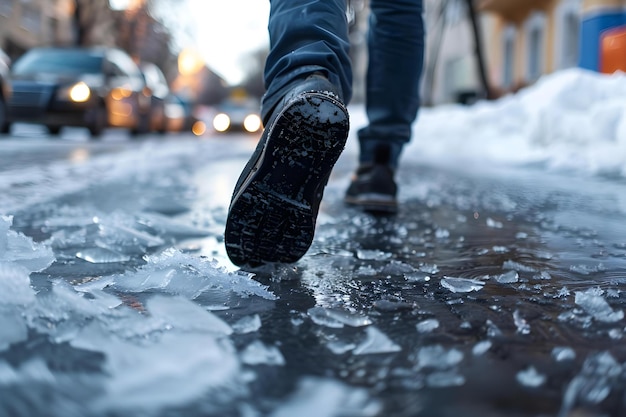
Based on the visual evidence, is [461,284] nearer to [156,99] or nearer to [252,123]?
[156,99]

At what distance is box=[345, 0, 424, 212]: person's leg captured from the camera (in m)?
2.48

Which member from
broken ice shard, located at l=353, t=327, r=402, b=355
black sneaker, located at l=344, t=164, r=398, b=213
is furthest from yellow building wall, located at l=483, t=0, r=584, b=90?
broken ice shard, located at l=353, t=327, r=402, b=355

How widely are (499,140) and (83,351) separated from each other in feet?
17.7

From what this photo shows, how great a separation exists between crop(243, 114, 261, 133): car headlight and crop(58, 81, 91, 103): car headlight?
10.6 m

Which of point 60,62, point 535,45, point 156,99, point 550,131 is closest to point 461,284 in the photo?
point 550,131

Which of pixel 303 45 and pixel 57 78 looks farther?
pixel 57 78

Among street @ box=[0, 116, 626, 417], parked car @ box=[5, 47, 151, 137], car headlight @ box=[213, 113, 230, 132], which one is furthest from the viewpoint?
car headlight @ box=[213, 113, 230, 132]

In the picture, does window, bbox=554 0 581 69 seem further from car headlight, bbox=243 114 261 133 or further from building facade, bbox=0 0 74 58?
building facade, bbox=0 0 74 58

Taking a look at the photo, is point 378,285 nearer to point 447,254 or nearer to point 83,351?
point 447,254

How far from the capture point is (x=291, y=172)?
141 cm

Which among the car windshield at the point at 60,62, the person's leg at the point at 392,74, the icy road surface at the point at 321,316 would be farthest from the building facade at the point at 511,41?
the icy road surface at the point at 321,316

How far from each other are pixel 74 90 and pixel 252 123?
441 inches

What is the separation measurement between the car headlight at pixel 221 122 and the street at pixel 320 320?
18.5 m

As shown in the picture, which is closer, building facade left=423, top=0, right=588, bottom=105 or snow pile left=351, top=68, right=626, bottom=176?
snow pile left=351, top=68, right=626, bottom=176
